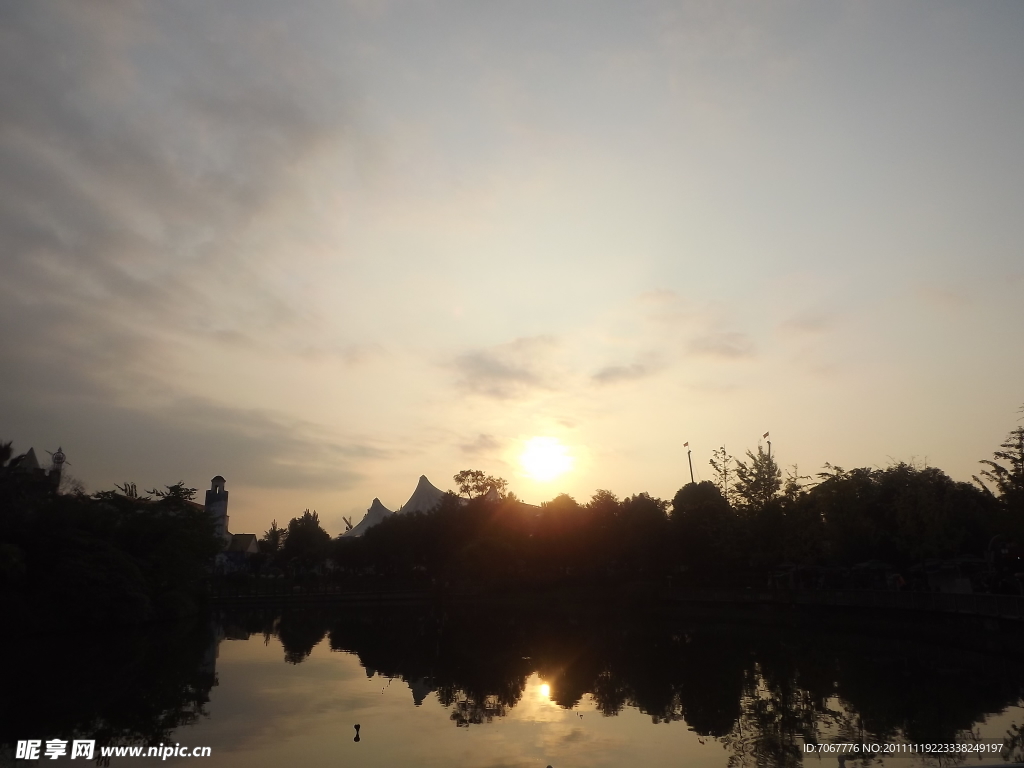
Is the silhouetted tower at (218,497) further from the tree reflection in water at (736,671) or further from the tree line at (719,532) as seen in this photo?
the tree reflection in water at (736,671)

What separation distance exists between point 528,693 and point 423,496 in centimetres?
9268

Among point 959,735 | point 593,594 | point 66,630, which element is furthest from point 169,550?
point 959,735

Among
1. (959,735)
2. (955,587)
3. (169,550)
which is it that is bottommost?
(959,735)

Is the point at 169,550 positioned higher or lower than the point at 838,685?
higher

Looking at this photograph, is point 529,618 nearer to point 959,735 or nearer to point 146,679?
point 146,679

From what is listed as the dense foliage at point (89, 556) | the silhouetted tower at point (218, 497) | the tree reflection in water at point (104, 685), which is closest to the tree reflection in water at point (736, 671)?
the tree reflection in water at point (104, 685)

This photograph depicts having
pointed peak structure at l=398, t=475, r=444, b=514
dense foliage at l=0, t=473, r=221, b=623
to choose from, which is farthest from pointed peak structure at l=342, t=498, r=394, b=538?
dense foliage at l=0, t=473, r=221, b=623

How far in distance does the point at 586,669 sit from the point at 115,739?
15.0 m

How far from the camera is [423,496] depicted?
112 m

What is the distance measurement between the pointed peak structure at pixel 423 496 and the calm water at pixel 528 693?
2911 inches

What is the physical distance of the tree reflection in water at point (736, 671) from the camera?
1641cm

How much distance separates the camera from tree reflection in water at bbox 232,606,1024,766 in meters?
16.4

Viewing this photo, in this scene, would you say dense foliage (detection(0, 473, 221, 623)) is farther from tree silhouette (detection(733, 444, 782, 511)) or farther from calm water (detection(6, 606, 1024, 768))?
tree silhouette (detection(733, 444, 782, 511))

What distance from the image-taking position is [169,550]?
4800 cm
